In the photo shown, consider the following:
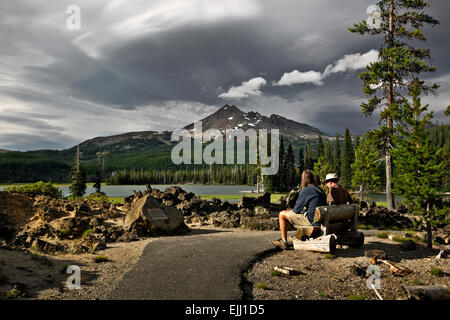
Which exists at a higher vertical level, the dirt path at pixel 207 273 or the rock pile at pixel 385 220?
the dirt path at pixel 207 273

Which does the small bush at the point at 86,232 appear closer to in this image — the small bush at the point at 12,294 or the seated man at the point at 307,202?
the small bush at the point at 12,294

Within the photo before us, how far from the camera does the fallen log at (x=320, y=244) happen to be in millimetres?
8586

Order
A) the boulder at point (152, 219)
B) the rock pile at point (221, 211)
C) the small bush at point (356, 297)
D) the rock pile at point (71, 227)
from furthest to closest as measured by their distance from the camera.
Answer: the rock pile at point (221, 211) < the boulder at point (152, 219) < the rock pile at point (71, 227) < the small bush at point (356, 297)

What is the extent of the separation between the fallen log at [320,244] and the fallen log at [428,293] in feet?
9.00

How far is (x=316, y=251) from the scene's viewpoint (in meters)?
8.96

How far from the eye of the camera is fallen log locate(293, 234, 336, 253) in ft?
28.2

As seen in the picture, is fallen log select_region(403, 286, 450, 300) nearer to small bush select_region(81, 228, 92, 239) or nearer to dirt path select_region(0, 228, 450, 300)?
dirt path select_region(0, 228, 450, 300)

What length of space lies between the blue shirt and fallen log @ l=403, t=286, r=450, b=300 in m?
3.31

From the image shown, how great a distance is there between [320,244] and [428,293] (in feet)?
10.7

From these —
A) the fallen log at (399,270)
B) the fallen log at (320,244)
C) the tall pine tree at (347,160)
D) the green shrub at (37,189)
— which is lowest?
the fallen log at (399,270)

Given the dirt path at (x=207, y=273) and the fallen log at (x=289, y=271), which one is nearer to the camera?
the dirt path at (x=207, y=273)

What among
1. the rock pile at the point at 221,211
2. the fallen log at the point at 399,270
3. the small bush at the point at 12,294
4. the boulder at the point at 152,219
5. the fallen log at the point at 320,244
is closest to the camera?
the small bush at the point at 12,294

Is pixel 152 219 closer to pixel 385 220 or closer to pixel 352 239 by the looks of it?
pixel 352 239

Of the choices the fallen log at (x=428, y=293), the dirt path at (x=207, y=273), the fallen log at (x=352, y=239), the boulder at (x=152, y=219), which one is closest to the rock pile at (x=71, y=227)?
the boulder at (x=152, y=219)
